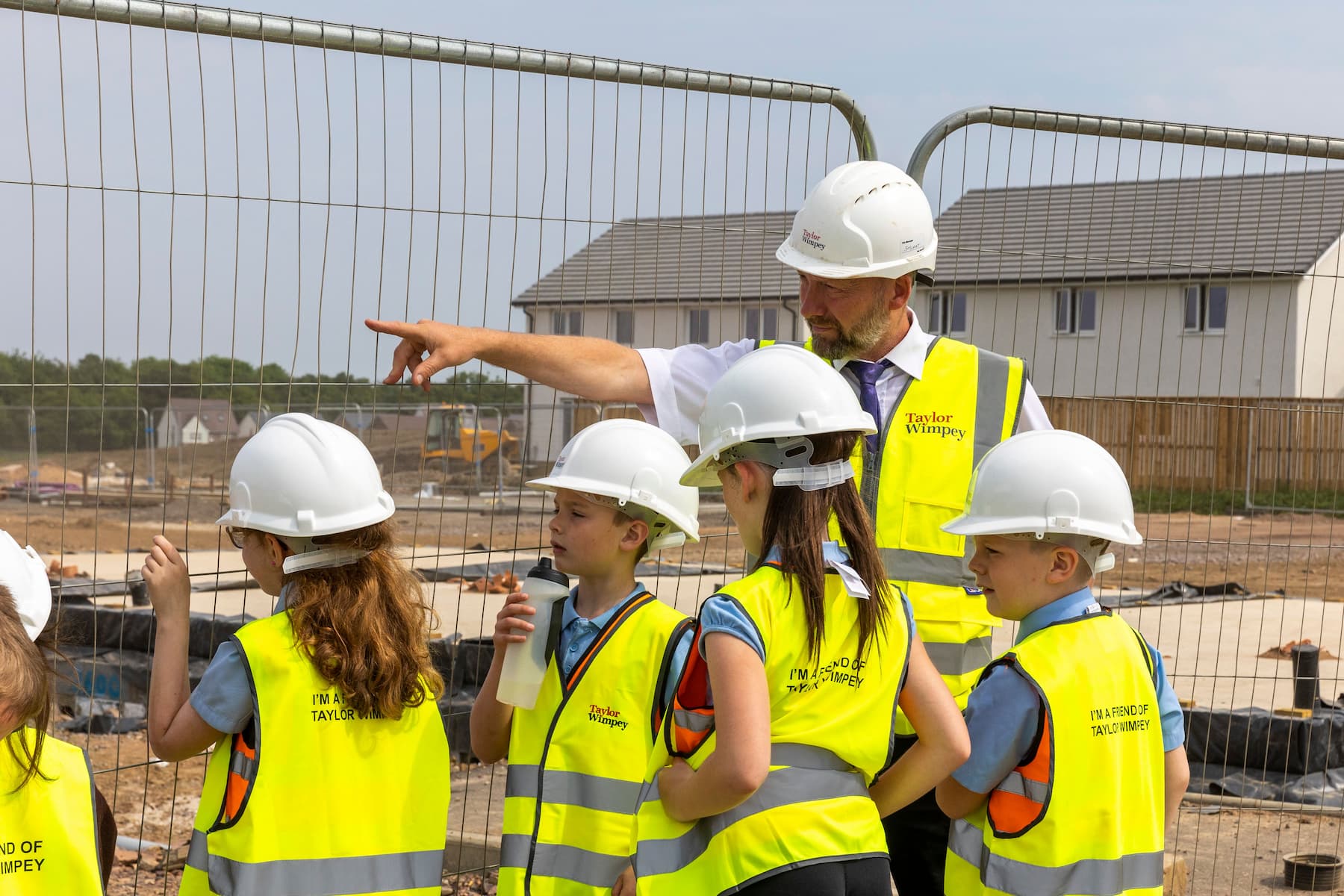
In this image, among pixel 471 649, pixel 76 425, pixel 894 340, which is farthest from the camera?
pixel 471 649

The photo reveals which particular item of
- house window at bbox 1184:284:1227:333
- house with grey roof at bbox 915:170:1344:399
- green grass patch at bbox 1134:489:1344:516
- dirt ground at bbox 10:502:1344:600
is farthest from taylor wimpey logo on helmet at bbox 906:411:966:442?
dirt ground at bbox 10:502:1344:600

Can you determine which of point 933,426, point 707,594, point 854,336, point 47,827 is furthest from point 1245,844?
point 707,594

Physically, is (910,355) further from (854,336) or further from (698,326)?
(698,326)

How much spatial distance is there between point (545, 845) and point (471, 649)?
5.89 metres

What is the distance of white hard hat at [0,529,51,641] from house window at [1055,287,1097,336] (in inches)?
165

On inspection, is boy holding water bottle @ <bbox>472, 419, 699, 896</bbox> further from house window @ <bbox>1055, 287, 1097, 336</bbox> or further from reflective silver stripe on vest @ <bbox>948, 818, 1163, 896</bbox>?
house window @ <bbox>1055, 287, 1097, 336</bbox>

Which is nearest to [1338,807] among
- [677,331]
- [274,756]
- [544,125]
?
[677,331]

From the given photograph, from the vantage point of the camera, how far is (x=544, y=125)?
448 centimetres

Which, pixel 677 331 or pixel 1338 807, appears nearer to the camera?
pixel 677 331

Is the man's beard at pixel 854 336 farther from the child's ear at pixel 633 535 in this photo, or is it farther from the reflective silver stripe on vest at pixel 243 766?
the reflective silver stripe on vest at pixel 243 766

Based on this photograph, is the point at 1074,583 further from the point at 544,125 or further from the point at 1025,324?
the point at 1025,324

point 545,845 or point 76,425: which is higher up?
point 76,425

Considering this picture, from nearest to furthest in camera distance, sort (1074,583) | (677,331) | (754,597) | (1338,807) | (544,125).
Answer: (754,597) < (1074,583) < (544,125) < (677,331) < (1338,807)

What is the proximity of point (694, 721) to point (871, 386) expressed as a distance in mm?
1386
